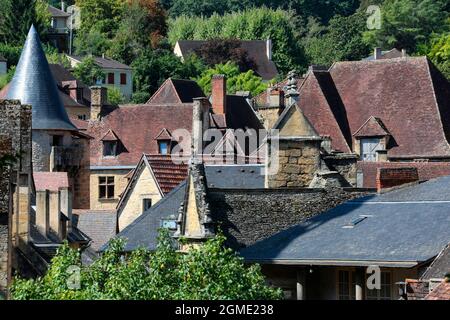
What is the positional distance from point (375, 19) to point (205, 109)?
52.8m

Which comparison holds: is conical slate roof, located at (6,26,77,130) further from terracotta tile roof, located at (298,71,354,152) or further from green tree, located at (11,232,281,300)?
green tree, located at (11,232,281,300)

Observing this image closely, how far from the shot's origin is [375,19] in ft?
425

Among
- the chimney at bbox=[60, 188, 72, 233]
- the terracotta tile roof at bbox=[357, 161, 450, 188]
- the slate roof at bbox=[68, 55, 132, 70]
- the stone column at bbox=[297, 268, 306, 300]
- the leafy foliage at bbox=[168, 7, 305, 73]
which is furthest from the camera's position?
the leafy foliage at bbox=[168, 7, 305, 73]

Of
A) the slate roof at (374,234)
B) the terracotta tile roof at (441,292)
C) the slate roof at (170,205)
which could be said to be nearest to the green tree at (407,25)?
the slate roof at (170,205)

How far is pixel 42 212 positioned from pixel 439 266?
53.7 ft

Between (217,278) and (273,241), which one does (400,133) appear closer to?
(273,241)

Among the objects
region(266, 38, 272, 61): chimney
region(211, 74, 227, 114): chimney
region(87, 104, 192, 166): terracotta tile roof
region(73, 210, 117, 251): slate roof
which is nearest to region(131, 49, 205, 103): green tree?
region(266, 38, 272, 61): chimney

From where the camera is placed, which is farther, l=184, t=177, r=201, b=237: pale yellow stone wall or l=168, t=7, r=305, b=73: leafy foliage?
l=168, t=7, r=305, b=73: leafy foliage

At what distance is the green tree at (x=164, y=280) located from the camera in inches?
801

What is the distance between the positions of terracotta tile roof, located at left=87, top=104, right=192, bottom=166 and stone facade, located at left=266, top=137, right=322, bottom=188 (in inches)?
1916

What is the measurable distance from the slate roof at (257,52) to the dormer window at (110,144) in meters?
55.7

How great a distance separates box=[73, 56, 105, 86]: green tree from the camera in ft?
415
